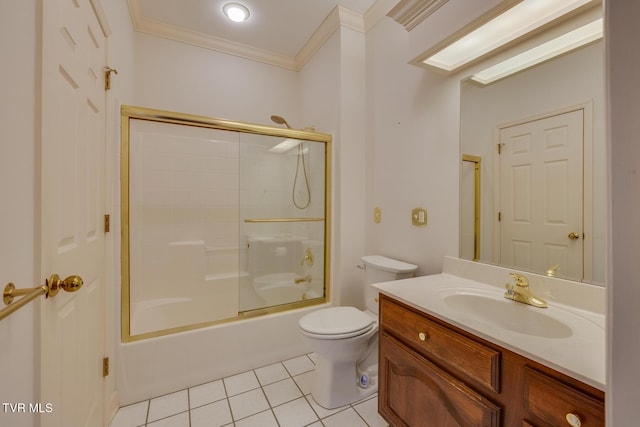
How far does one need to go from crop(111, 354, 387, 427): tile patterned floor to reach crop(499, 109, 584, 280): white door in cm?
117

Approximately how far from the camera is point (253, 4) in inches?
81.9

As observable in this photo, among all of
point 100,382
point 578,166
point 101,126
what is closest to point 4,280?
point 101,126

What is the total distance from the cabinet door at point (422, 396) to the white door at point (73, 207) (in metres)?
1.25

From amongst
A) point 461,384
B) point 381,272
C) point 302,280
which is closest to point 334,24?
point 381,272

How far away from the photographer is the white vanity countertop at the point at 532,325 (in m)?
0.68

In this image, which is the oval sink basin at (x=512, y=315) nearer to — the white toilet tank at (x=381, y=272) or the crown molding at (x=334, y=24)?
the white toilet tank at (x=381, y=272)

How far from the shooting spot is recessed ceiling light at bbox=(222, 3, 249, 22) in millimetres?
2102

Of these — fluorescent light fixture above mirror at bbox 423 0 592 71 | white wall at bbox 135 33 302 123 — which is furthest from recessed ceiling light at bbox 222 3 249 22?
fluorescent light fixture above mirror at bbox 423 0 592 71

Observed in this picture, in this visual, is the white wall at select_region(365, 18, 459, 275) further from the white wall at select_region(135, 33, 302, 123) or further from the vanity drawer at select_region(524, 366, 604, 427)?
the white wall at select_region(135, 33, 302, 123)

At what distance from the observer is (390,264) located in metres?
1.78

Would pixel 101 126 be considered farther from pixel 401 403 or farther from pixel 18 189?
pixel 401 403

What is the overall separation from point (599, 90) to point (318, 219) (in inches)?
71.8

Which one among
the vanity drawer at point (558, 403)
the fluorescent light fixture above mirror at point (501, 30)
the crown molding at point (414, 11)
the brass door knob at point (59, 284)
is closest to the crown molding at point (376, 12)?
the crown molding at point (414, 11)

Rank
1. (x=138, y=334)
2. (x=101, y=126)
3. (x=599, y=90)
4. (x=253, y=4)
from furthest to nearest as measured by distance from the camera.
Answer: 1. (x=253, y=4)
2. (x=138, y=334)
3. (x=101, y=126)
4. (x=599, y=90)
